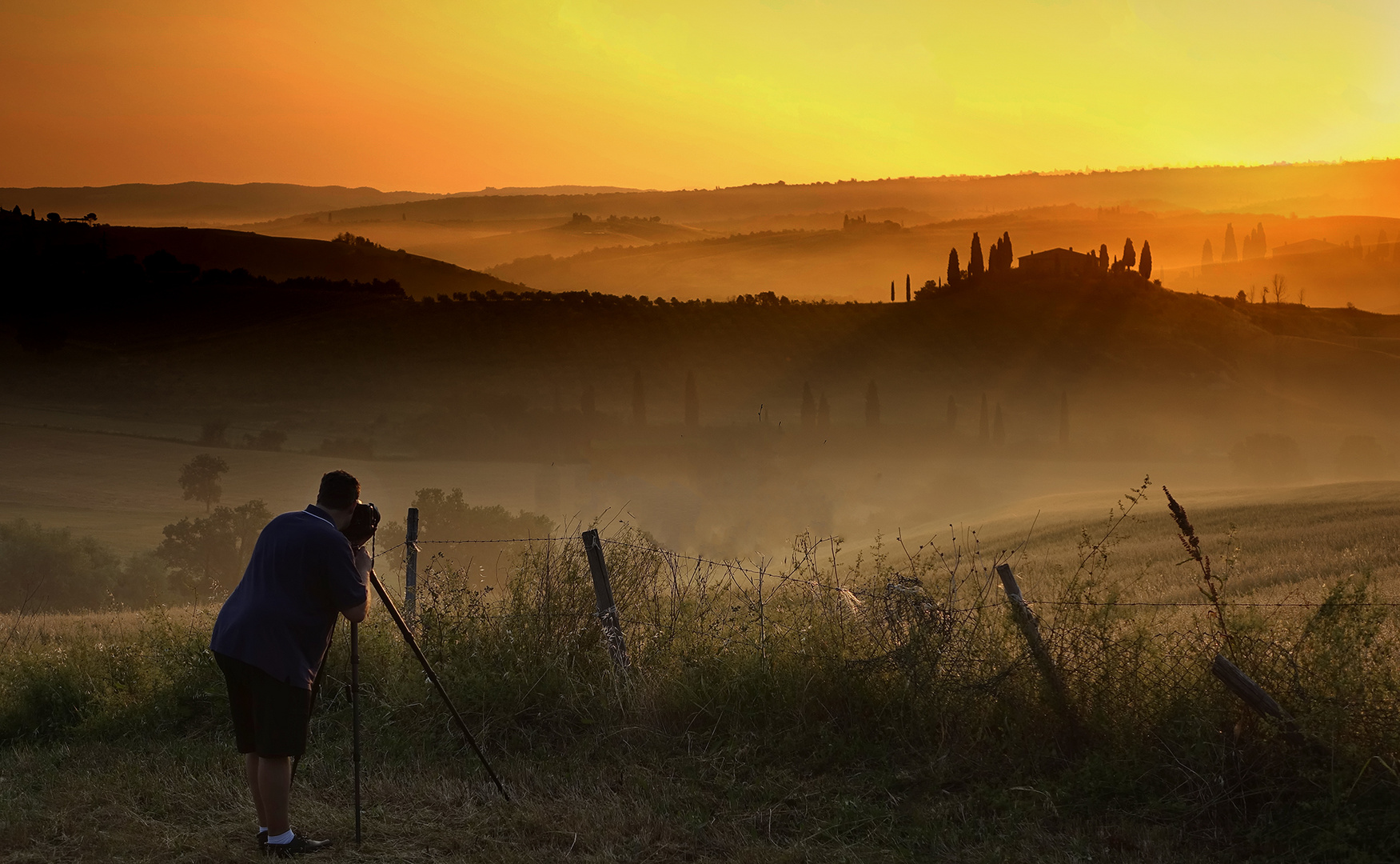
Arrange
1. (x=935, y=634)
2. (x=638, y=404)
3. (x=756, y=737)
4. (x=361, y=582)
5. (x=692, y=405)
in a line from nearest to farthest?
(x=361, y=582), (x=756, y=737), (x=935, y=634), (x=638, y=404), (x=692, y=405)

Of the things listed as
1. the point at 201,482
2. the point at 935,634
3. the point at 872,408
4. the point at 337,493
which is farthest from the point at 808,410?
the point at 337,493

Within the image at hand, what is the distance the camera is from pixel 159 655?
9.34m

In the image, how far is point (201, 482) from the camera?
99.9 metres

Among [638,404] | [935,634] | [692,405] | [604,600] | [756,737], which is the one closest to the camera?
[756,737]

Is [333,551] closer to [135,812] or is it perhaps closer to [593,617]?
[135,812]

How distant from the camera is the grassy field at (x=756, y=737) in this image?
6.29 m

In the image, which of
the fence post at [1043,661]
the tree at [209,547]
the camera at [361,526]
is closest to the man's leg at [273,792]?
the camera at [361,526]

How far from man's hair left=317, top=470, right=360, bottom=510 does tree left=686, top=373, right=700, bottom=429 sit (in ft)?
499

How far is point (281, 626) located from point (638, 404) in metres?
152

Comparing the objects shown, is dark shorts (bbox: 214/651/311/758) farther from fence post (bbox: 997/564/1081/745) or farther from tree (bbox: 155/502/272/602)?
tree (bbox: 155/502/272/602)

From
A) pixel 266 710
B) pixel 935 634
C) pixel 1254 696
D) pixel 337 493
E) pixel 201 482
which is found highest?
pixel 337 493

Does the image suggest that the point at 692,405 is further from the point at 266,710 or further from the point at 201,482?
the point at 266,710

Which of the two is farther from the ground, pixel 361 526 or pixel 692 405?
pixel 361 526

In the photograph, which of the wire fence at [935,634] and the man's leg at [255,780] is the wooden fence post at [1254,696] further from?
the man's leg at [255,780]
